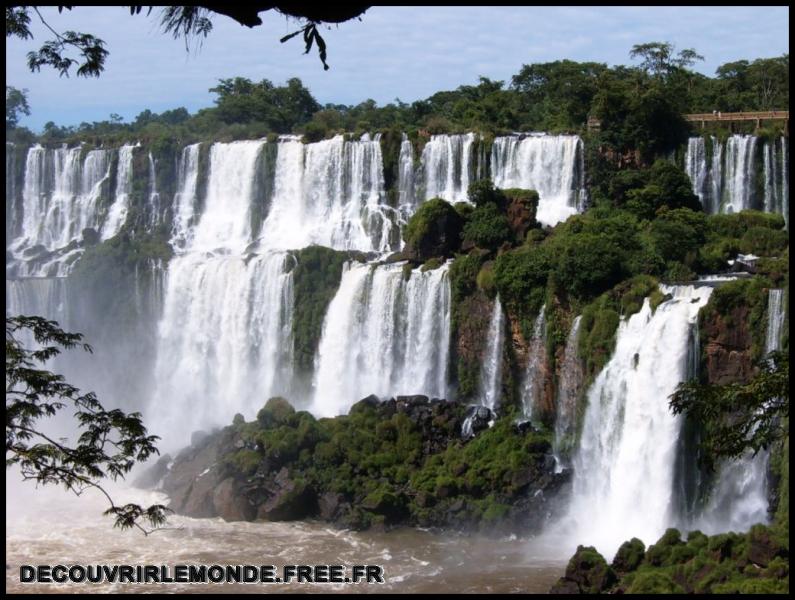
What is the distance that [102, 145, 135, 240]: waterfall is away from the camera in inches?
1593

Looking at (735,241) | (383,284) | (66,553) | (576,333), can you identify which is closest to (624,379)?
(576,333)

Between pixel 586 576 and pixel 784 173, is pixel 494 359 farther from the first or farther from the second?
pixel 784 173

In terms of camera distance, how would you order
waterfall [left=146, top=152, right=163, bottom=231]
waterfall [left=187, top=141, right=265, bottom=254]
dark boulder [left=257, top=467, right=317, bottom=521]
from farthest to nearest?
waterfall [left=146, top=152, right=163, bottom=231] < waterfall [left=187, top=141, right=265, bottom=254] < dark boulder [left=257, top=467, right=317, bottom=521]

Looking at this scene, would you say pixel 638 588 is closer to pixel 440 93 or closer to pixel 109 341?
pixel 109 341

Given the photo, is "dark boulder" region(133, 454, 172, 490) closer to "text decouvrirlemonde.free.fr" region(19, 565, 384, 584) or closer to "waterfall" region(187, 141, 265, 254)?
"text decouvrirlemonde.free.fr" region(19, 565, 384, 584)

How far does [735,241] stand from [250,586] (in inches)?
552

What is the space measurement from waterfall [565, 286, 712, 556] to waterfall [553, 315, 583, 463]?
2.11 feet

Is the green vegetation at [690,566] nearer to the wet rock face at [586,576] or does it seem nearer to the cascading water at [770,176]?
the wet rock face at [586,576]

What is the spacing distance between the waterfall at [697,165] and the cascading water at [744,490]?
37.4ft

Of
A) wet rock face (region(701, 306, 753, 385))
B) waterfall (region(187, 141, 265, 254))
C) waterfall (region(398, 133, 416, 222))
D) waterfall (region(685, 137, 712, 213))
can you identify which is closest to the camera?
wet rock face (region(701, 306, 753, 385))

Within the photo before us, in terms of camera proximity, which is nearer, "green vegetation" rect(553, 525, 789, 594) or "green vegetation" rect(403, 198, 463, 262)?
"green vegetation" rect(553, 525, 789, 594)

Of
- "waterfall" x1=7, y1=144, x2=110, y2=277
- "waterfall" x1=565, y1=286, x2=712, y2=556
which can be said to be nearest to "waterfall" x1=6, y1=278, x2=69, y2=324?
"waterfall" x1=7, y1=144, x2=110, y2=277

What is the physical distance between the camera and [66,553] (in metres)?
21.9

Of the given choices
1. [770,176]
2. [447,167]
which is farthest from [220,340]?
[770,176]
